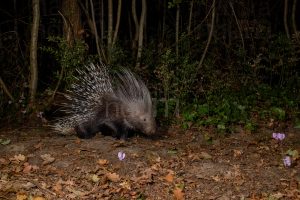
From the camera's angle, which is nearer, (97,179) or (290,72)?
(97,179)

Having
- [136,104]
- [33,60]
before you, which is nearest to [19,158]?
[136,104]

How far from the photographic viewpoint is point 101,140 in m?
6.95

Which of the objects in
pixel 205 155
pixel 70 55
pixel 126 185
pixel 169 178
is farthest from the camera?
pixel 70 55

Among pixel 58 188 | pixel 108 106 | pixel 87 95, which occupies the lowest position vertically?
pixel 58 188

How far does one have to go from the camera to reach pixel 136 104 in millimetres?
7074

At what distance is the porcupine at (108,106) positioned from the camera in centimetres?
706

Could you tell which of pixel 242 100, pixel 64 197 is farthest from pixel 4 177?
pixel 242 100

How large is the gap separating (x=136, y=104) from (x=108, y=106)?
0.44m

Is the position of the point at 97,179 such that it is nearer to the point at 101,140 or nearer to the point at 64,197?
the point at 64,197

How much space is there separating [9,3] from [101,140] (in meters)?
6.64

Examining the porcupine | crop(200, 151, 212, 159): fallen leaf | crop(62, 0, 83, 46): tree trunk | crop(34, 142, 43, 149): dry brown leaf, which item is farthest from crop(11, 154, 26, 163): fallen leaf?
crop(62, 0, 83, 46): tree trunk

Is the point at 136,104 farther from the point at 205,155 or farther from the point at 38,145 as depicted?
the point at 38,145

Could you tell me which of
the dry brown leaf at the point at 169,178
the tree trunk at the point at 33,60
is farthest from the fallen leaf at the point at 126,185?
the tree trunk at the point at 33,60

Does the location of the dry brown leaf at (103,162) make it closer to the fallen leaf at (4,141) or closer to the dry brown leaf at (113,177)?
the dry brown leaf at (113,177)
